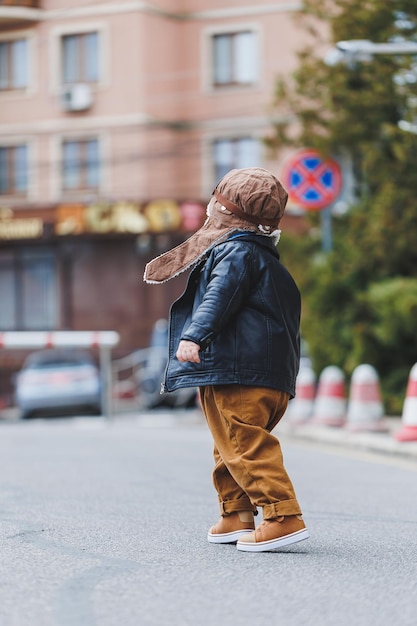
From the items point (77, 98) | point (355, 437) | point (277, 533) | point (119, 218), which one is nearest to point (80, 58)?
point (77, 98)

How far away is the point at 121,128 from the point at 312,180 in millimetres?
15483

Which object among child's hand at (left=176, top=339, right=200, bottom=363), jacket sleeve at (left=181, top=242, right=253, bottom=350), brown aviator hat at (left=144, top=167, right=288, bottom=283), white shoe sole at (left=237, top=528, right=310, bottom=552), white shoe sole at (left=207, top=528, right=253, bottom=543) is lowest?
white shoe sole at (left=207, top=528, right=253, bottom=543)

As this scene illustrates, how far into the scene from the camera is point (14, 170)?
3347 cm

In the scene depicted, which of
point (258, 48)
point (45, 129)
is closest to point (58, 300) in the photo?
point (45, 129)

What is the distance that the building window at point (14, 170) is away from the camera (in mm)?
33281

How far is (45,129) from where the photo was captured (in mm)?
32906

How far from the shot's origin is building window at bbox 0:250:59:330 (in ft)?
111

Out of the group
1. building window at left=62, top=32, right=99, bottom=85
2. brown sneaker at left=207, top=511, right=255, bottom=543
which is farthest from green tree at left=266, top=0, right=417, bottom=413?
building window at left=62, top=32, right=99, bottom=85

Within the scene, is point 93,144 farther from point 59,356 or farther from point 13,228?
point 59,356

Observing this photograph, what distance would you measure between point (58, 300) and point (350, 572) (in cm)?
2893

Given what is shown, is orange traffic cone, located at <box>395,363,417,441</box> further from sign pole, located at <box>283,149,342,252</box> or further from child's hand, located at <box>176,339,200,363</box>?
child's hand, located at <box>176,339,200,363</box>

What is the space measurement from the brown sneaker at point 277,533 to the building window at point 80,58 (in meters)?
28.4

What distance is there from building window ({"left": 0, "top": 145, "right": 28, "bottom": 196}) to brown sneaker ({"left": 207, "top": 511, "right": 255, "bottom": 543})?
2820cm

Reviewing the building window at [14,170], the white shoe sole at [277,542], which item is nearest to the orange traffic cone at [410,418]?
the white shoe sole at [277,542]
